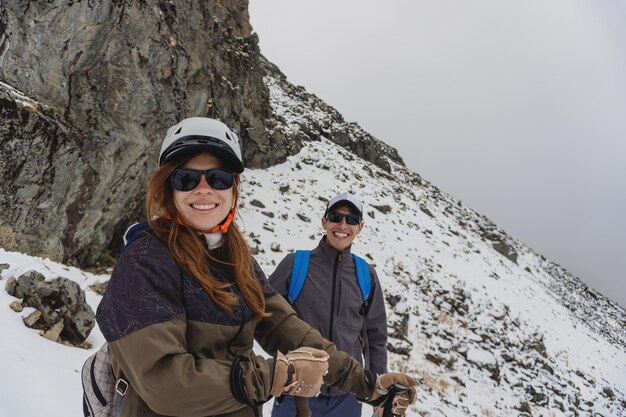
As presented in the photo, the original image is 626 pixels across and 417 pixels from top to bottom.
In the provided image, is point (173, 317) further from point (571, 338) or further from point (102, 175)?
point (571, 338)

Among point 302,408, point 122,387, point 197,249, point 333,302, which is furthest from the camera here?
point 333,302

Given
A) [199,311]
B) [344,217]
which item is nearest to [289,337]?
[199,311]

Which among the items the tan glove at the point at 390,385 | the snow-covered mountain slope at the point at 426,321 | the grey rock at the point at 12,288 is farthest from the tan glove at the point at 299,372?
the grey rock at the point at 12,288

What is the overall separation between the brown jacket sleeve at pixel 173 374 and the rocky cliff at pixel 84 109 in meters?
6.07

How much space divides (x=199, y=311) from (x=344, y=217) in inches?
100

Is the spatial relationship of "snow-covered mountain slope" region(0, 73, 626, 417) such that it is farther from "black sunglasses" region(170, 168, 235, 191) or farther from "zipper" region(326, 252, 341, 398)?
"black sunglasses" region(170, 168, 235, 191)

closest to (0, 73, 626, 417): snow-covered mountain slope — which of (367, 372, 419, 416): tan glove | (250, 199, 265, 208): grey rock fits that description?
(250, 199, 265, 208): grey rock

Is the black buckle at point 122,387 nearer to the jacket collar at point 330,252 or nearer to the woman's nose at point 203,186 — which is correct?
the woman's nose at point 203,186

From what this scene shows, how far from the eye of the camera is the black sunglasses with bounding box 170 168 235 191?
1.85 meters

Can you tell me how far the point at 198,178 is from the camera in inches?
73.8

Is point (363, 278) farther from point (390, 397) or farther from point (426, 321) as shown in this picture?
point (426, 321)

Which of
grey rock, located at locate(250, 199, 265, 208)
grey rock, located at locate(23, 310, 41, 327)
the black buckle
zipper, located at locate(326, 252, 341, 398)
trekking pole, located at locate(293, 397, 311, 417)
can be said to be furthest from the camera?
grey rock, located at locate(250, 199, 265, 208)

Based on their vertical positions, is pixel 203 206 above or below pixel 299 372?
above

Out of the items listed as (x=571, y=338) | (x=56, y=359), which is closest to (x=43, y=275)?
(x=56, y=359)
